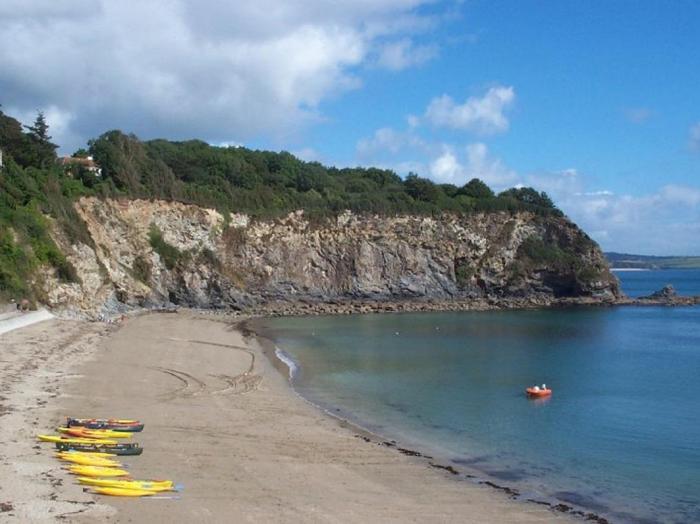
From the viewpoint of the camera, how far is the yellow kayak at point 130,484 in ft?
36.3

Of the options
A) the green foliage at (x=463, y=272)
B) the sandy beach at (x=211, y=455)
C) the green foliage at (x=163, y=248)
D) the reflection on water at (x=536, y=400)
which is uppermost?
the green foliage at (x=163, y=248)

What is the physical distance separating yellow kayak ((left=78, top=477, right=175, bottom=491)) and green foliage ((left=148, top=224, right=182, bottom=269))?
50.1 metres

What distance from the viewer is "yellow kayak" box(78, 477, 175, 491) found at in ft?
36.3

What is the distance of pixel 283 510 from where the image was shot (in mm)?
11359

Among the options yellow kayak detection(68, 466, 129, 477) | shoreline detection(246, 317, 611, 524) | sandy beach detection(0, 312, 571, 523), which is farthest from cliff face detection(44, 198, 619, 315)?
yellow kayak detection(68, 466, 129, 477)

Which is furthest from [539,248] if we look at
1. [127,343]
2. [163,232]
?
[127,343]

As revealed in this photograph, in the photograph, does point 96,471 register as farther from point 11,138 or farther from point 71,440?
point 11,138

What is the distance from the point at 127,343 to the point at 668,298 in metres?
71.3

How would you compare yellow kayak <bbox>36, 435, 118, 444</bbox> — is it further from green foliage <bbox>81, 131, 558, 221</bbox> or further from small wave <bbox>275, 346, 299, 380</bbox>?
green foliage <bbox>81, 131, 558, 221</bbox>

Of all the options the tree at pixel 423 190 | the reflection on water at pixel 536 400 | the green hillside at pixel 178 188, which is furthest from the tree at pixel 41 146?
the tree at pixel 423 190

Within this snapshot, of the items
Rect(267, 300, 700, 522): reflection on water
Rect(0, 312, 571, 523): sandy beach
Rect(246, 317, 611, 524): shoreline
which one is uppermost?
Rect(0, 312, 571, 523): sandy beach

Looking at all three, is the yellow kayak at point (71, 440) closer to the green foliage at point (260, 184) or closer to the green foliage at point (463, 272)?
the green foliage at point (260, 184)

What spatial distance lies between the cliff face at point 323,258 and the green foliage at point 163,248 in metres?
0.09

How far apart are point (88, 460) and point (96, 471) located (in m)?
0.79
